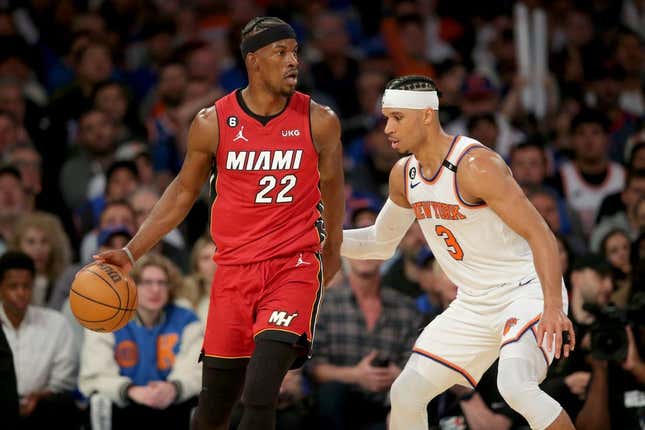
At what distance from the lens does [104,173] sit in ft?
36.4

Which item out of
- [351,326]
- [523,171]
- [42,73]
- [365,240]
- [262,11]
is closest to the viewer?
[365,240]

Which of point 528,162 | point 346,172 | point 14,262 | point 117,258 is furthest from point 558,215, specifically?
point 117,258

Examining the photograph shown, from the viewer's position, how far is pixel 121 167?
10.6m

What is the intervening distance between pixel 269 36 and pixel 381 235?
4.55ft

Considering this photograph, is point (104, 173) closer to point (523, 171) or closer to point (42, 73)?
point (42, 73)

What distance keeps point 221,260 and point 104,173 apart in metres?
4.94

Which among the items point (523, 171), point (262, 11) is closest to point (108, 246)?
point (523, 171)

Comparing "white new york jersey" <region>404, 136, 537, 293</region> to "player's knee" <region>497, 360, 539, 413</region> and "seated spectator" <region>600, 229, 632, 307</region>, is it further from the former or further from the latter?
"seated spectator" <region>600, 229, 632, 307</region>

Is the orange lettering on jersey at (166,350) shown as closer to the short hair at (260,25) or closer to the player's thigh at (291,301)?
the player's thigh at (291,301)

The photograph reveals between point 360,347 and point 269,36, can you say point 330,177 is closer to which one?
point 269,36

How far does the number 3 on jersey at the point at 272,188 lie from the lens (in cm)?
632

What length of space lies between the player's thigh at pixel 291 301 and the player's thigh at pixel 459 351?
658 millimetres

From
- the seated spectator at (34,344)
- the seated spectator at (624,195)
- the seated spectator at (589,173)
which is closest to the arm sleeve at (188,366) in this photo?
the seated spectator at (34,344)

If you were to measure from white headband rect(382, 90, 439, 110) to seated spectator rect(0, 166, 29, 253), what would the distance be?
457cm
